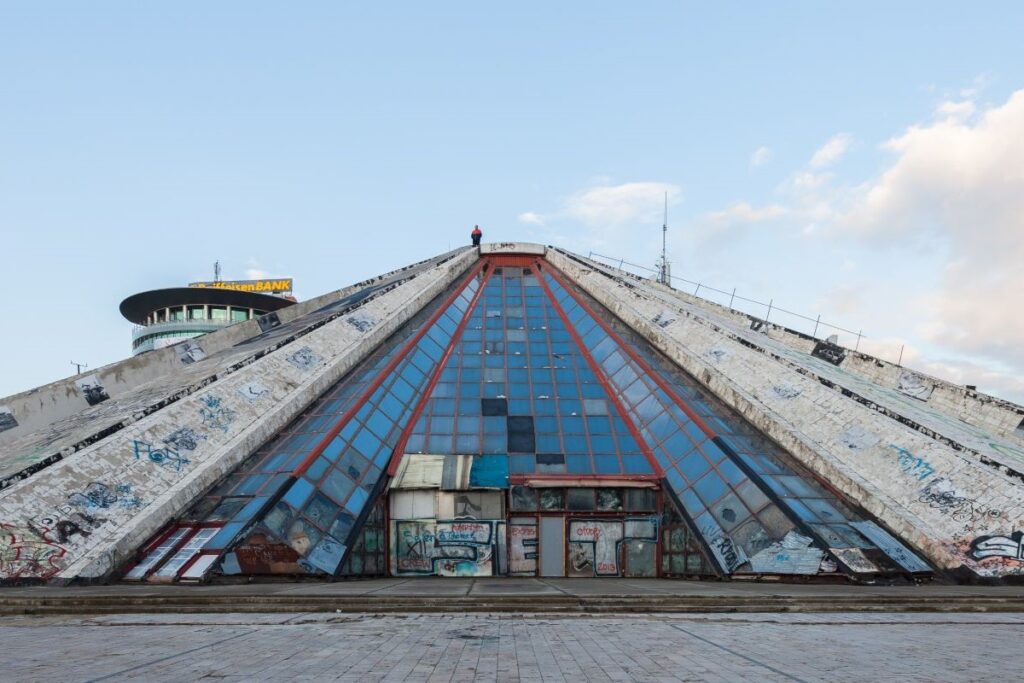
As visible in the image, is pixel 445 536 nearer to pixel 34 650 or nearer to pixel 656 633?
pixel 656 633

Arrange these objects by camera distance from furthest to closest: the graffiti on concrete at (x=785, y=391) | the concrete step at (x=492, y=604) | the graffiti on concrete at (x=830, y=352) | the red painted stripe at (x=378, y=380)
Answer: the graffiti on concrete at (x=830, y=352) → the graffiti on concrete at (x=785, y=391) → the red painted stripe at (x=378, y=380) → the concrete step at (x=492, y=604)

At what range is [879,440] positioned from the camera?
2128 centimetres

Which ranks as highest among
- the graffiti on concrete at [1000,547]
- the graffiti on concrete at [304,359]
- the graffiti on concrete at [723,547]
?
the graffiti on concrete at [304,359]

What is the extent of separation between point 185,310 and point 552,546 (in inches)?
2067

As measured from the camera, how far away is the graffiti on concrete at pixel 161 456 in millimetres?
19219

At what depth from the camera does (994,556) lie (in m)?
17.7

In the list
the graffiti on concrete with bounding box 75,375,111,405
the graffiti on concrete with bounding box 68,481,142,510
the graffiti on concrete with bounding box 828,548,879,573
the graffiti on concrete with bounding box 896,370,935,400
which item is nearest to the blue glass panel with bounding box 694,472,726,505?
the graffiti on concrete with bounding box 828,548,879,573

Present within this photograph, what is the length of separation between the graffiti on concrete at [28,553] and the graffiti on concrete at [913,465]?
2243 centimetres

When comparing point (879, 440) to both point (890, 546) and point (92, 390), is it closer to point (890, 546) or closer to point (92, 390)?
point (890, 546)

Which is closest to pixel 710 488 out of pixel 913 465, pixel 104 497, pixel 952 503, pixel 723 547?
pixel 723 547

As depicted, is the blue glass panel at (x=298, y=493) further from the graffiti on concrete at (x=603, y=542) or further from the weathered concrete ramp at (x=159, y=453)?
the graffiti on concrete at (x=603, y=542)

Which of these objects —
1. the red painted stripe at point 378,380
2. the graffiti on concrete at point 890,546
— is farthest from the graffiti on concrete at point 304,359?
the graffiti on concrete at point 890,546

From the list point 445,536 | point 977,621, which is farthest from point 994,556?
point 445,536

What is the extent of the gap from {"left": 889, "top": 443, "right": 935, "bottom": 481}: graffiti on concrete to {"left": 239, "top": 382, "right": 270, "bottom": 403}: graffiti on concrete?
20187 mm
